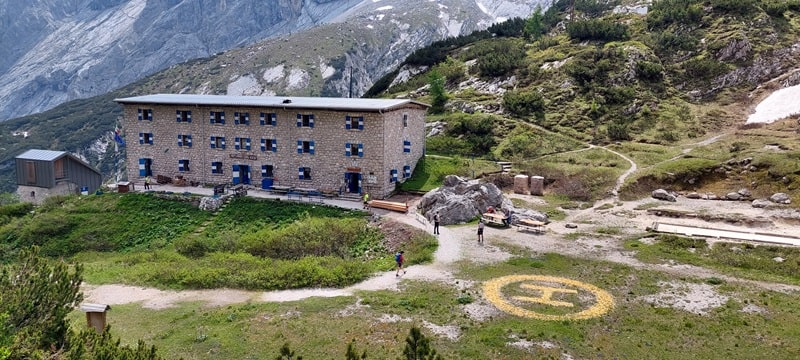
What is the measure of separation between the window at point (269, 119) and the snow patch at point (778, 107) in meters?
49.4

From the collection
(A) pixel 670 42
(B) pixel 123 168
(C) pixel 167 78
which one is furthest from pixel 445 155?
(C) pixel 167 78

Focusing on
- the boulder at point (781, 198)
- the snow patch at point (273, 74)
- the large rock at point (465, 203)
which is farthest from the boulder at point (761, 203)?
the snow patch at point (273, 74)

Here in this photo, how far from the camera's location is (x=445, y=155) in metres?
56.1

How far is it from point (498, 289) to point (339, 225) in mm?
13973

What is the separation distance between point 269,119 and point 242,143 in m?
3.53

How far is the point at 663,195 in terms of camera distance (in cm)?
4159

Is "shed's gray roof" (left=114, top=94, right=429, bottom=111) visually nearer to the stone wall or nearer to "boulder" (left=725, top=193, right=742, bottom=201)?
the stone wall

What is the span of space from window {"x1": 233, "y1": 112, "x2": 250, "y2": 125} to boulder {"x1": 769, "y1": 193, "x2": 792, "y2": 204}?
4182 cm

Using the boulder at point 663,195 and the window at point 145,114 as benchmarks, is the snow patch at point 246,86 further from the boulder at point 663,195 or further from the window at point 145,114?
the boulder at point 663,195

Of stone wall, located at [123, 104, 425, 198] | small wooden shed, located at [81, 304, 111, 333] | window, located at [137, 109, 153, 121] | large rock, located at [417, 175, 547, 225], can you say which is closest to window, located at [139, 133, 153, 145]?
stone wall, located at [123, 104, 425, 198]

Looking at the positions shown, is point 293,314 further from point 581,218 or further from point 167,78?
point 167,78

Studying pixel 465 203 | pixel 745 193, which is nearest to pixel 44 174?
pixel 465 203

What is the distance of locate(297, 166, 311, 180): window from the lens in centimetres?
4644

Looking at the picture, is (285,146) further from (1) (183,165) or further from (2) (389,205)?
(2) (389,205)
